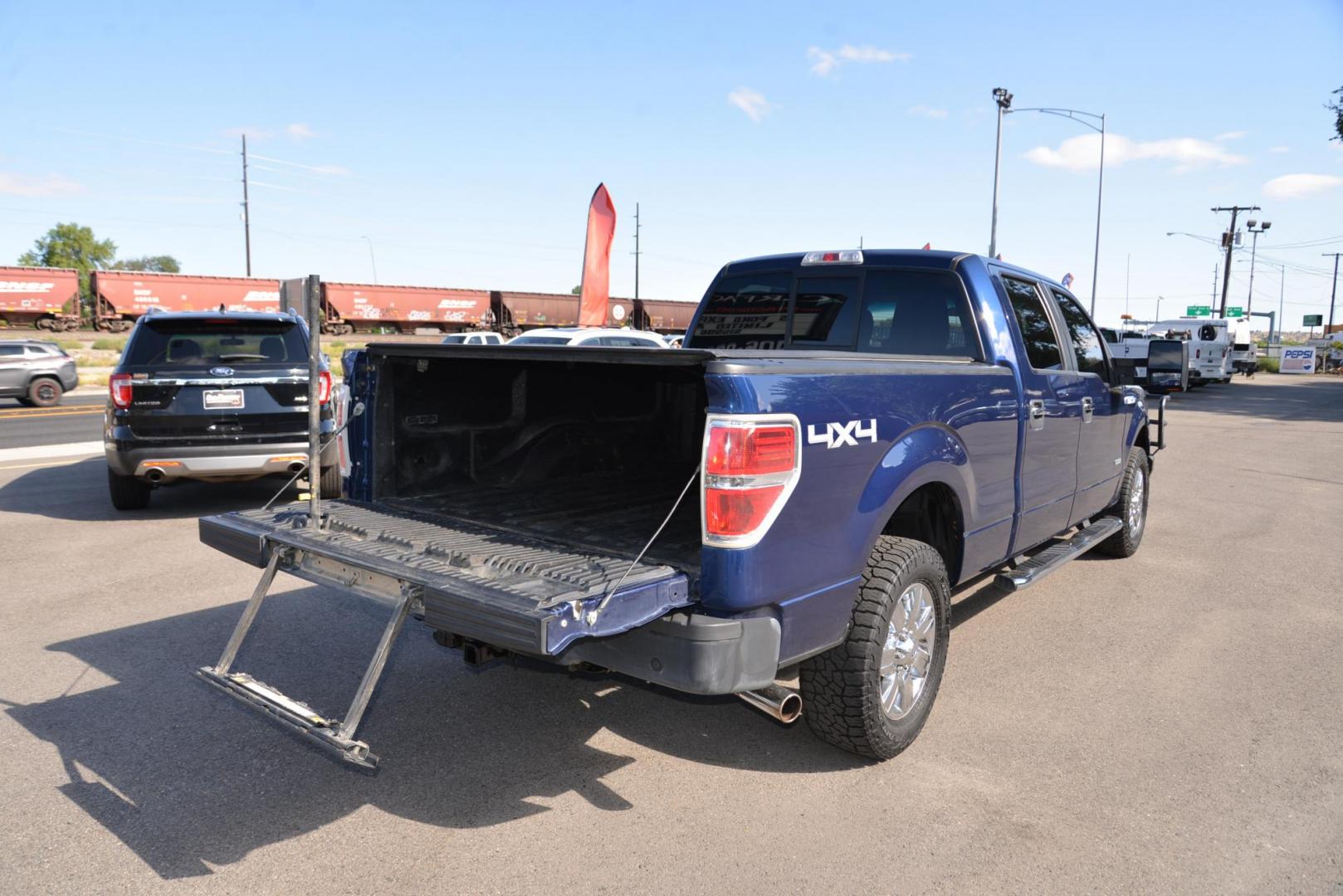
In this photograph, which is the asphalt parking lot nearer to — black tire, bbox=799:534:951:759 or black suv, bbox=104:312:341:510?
black tire, bbox=799:534:951:759

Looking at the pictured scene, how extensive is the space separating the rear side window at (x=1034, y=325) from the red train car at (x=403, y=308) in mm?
42752

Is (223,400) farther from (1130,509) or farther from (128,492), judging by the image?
(1130,509)

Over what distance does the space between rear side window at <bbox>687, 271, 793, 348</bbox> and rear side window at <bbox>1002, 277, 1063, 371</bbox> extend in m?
1.23

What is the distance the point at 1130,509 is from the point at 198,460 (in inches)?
286

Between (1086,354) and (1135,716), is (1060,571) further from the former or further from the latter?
(1135,716)


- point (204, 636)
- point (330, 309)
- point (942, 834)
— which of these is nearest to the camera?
point (942, 834)

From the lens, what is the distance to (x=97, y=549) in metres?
7.11

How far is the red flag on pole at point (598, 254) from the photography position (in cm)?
2575

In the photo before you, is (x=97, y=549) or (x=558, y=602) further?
(x=97, y=549)

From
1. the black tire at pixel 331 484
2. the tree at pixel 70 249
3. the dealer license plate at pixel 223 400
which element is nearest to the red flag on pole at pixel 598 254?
the black tire at pixel 331 484

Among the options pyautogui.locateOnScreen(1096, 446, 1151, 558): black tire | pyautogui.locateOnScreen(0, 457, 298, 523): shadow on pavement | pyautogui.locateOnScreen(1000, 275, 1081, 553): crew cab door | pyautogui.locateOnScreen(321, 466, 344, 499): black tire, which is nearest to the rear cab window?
pyautogui.locateOnScreen(1000, 275, 1081, 553): crew cab door

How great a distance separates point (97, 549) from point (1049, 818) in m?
6.81

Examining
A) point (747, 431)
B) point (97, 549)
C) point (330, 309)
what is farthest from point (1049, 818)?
point (330, 309)

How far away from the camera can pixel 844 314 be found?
17.1 feet
